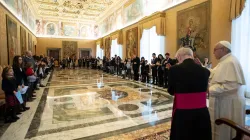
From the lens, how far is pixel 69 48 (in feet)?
75.0

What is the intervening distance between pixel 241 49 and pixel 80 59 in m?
19.1

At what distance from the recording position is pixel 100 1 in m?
15.0

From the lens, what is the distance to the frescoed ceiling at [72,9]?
1520 centimetres

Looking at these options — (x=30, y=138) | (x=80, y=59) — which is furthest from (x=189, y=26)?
(x=80, y=59)

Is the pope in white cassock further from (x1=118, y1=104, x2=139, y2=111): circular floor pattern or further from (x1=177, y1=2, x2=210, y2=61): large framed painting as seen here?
(x1=177, y1=2, x2=210, y2=61): large framed painting

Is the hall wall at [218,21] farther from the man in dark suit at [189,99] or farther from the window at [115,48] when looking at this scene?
the window at [115,48]

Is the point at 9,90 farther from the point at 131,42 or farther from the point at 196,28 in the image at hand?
the point at 131,42

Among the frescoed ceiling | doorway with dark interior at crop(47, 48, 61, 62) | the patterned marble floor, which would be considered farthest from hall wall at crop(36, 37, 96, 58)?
the patterned marble floor

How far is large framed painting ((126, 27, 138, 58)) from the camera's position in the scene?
12.3 m

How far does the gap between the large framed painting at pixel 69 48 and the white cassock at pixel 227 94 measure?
74.3 feet

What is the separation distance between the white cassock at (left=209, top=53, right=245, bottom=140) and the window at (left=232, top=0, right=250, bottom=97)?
416 cm

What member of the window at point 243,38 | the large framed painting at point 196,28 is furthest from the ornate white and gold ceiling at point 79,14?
the window at point 243,38

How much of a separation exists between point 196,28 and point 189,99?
6.11m

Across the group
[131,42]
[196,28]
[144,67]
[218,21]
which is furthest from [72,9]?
[218,21]
